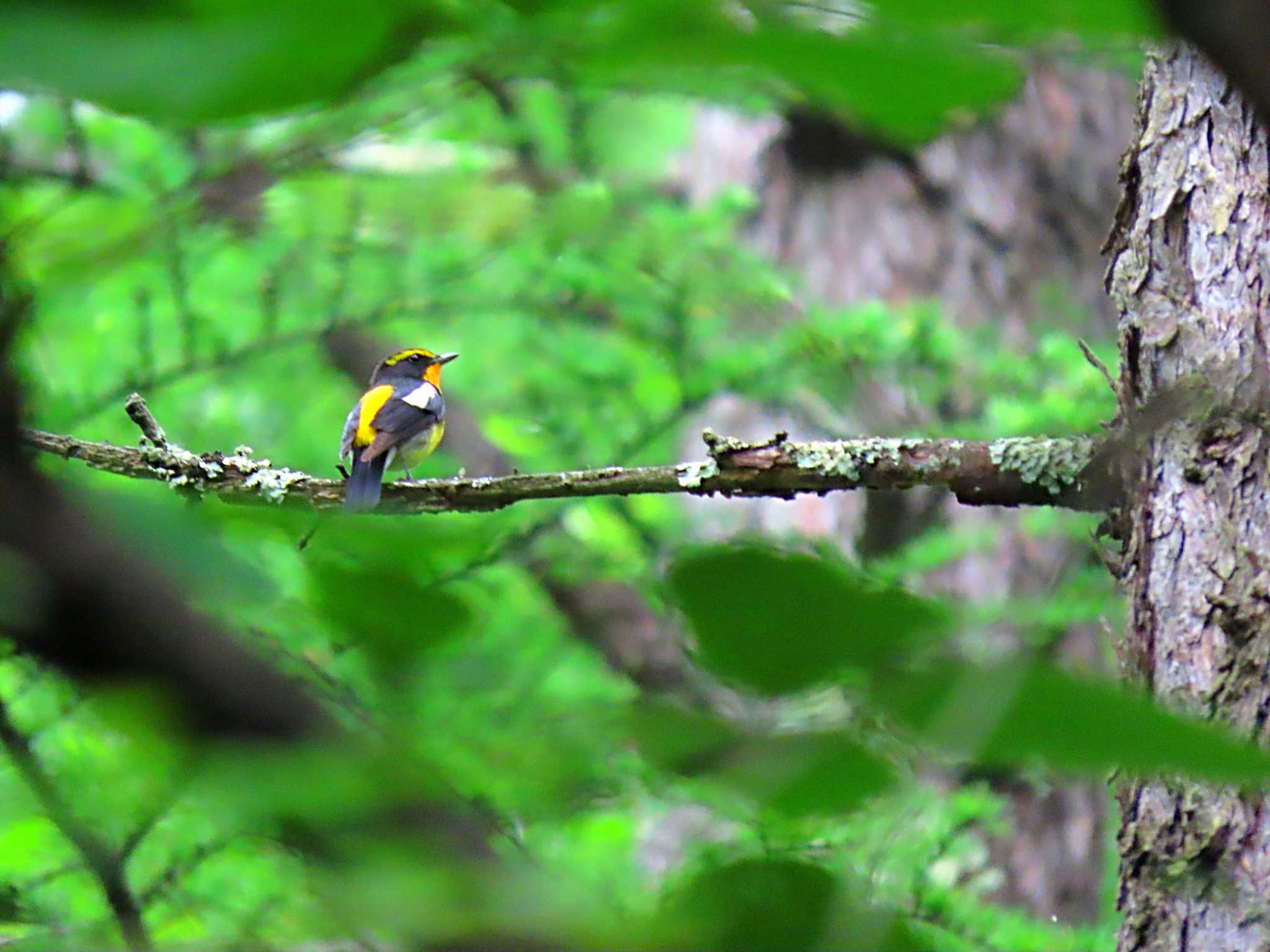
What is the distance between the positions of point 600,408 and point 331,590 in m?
5.45

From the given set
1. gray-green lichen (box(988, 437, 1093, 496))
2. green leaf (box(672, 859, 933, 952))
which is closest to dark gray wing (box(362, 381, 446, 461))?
gray-green lichen (box(988, 437, 1093, 496))

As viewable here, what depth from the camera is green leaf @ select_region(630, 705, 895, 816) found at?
1.68ft

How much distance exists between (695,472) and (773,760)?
7.49ft

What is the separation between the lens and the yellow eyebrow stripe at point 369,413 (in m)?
4.90

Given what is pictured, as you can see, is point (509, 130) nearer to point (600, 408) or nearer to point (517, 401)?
point (600, 408)

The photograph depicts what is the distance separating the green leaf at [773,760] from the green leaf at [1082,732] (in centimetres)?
5

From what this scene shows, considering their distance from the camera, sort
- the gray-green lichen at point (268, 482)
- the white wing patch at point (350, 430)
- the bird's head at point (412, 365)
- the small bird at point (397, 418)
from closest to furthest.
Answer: the gray-green lichen at point (268, 482)
the small bird at point (397, 418)
the white wing patch at point (350, 430)
the bird's head at point (412, 365)

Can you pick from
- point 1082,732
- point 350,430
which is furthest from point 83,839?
point 350,430

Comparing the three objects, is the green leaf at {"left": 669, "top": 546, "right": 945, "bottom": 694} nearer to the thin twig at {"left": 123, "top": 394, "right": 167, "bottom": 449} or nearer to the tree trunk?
the tree trunk

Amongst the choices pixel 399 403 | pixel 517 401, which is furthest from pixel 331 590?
pixel 517 401

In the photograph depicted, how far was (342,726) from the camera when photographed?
52 centimetres

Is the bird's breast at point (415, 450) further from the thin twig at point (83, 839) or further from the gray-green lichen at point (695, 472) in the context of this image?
the thin twig at point (83, 839)

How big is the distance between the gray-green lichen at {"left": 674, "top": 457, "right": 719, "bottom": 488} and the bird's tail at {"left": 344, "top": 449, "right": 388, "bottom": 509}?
63 centimetres

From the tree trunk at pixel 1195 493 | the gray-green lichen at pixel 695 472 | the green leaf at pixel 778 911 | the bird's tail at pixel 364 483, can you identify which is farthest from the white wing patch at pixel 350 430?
the green leaf at pixel 778 911
